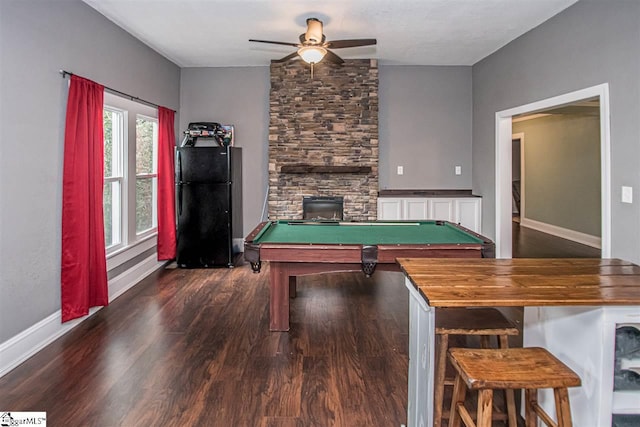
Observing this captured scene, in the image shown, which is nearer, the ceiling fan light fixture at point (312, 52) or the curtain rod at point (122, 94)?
the curtain rod at point (122, 94)

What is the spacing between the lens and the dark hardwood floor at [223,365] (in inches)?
93.8

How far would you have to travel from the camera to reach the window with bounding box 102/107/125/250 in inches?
186

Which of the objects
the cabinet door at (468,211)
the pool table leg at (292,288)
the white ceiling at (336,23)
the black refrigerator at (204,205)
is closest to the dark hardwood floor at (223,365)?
the pool table leg at (292,288)

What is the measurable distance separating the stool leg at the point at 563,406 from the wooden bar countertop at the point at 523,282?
322mm

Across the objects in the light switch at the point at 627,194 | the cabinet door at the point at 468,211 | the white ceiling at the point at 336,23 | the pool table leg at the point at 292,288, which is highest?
the white ceiling at the point at 336,23

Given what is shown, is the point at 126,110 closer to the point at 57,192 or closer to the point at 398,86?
the point at 57,192

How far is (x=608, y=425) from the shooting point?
171 centimetres

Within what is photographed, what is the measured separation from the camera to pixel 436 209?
616 cm

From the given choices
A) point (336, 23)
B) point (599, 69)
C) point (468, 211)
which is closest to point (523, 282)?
point (599, 69)

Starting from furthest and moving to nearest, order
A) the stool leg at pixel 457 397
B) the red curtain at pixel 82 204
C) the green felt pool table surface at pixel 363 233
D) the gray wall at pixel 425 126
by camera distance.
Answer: the gray wall at pixel 425 126
the red curtain at pixel 82 204
the green felt pool table surface at pixel 363 233
the stool leg at pixel 457 397

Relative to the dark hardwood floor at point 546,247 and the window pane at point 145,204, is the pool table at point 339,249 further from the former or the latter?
the dark hardwood floor at point 546,247

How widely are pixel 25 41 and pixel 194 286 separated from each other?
283 centimetres

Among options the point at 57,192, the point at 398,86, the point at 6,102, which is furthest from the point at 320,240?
the point at 398,86

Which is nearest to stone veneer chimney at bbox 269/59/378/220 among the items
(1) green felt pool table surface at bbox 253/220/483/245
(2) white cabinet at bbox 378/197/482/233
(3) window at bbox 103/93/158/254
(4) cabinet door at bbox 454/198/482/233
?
(2) white cabinet at bbox 378/197/482/233
